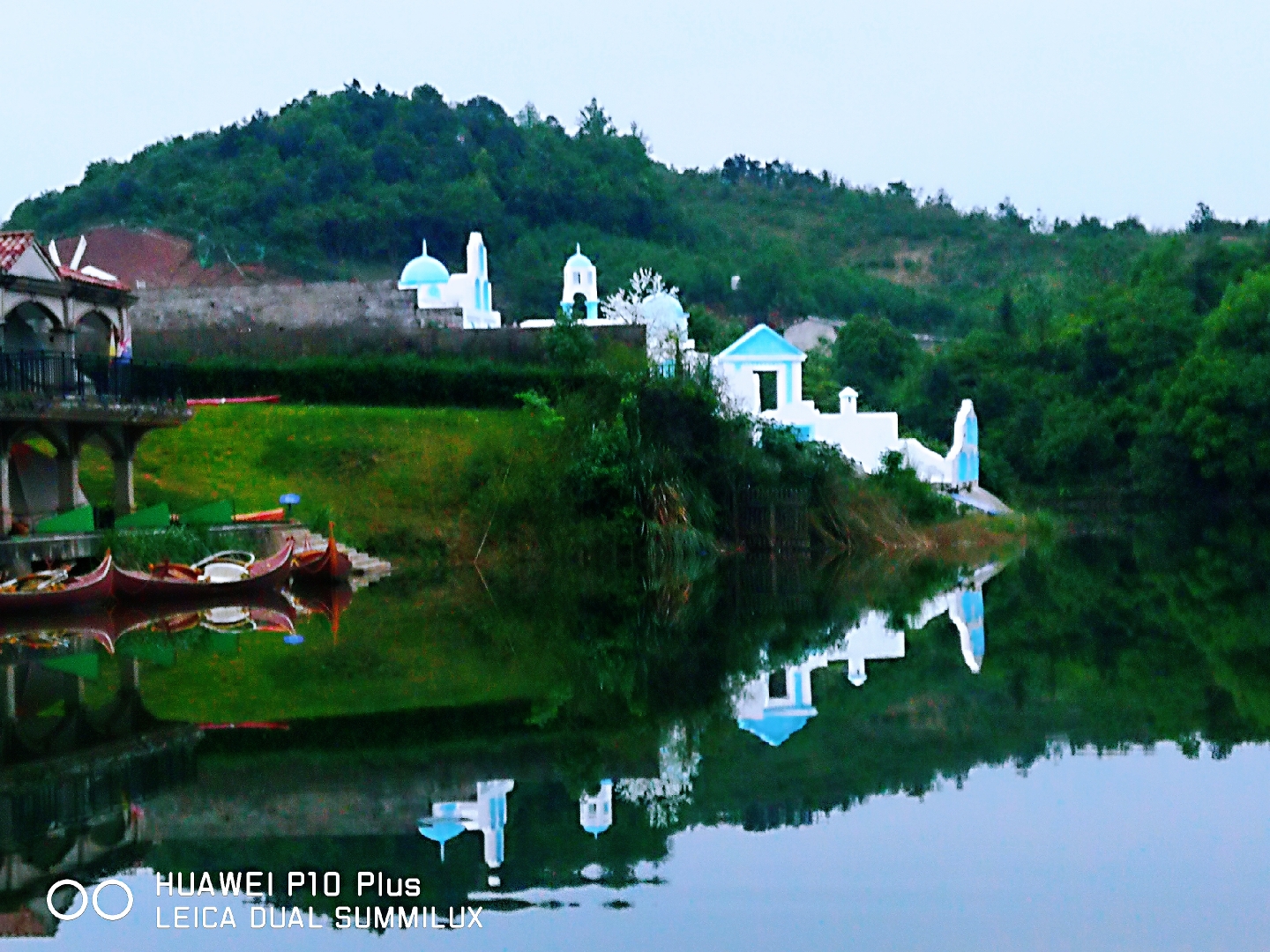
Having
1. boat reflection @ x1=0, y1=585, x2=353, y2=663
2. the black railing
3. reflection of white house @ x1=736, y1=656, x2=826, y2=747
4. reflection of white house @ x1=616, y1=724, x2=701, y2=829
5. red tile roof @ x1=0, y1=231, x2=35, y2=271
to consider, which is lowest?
boat reflection @ x1=0, y1=585, x2=353, y2=663

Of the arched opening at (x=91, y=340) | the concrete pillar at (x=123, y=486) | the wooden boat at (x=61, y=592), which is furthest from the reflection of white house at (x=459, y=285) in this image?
the wooden boat at (x=61, y=592)

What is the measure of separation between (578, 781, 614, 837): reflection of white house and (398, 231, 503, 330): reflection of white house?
32.8 m

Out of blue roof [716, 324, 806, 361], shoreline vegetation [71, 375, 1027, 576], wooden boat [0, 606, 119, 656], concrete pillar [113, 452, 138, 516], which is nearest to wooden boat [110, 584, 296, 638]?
wooden boat [0, 606, 119, 656]

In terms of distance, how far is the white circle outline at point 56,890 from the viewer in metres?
9.12

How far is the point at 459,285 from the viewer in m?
45.2

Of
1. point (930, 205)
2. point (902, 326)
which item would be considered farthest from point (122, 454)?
point (930, 205)

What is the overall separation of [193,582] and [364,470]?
9.39 m

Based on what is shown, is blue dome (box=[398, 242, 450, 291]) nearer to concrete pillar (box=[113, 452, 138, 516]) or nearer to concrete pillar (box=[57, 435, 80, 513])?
concrete pillar (box=[113, 452, 138, 516])

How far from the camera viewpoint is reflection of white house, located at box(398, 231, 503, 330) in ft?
146

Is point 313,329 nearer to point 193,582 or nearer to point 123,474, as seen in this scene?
point 123,474

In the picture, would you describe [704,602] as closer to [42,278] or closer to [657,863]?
[42,278]

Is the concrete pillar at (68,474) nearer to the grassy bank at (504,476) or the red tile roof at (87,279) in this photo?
the grassy bank at (504,476)

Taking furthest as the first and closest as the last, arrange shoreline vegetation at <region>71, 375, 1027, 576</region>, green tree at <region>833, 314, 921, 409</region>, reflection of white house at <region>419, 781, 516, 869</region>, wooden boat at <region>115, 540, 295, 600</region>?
green tree at <region>833, 314, 921, 409</region> < shoreline vegetation at <region>71, 375, 1027, 576</region> < wooden boat at <region>115, 540, 295, 600</region> < reflection of white house at <region>419, 781, 516, 869</region>

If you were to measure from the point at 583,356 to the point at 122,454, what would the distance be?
36.6 ft
